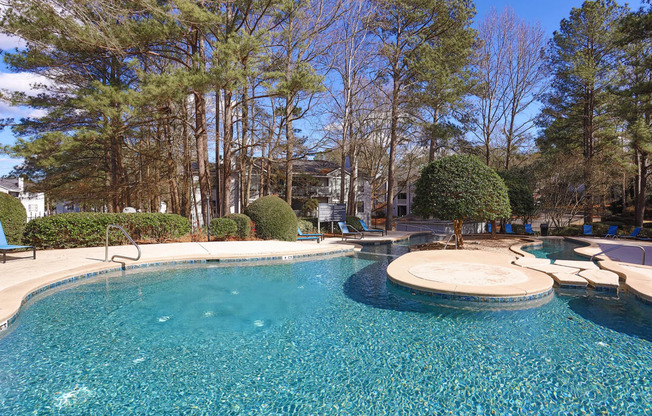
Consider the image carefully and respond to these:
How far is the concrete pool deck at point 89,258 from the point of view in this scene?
588 cm

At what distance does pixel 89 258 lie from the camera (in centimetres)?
866

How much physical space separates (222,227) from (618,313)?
36.8 feet

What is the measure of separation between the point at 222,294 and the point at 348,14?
57.0 feet

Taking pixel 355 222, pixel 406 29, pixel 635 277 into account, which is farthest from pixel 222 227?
pixel 406 29

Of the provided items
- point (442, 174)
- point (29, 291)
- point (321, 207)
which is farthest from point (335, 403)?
point (321, 207)

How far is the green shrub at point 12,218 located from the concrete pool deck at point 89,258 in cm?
48

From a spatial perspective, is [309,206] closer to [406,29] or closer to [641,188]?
[406,29]

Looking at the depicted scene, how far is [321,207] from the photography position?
17.6 m

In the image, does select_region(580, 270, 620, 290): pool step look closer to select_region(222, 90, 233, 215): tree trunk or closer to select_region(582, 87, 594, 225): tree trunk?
select_region(222, 90, 233, 215): tree trunk

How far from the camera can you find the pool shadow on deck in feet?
16.1

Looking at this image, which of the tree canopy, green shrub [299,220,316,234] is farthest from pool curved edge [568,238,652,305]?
green shrub [299,220,316,234]

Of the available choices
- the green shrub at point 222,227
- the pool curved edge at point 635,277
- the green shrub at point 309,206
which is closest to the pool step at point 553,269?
the pool curved edge at point 635,277

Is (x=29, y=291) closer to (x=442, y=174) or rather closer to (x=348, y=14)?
(x=442, y=174)

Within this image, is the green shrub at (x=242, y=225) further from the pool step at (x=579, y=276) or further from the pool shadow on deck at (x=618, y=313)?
the pool shadow on deck at (x=618, y=313)
